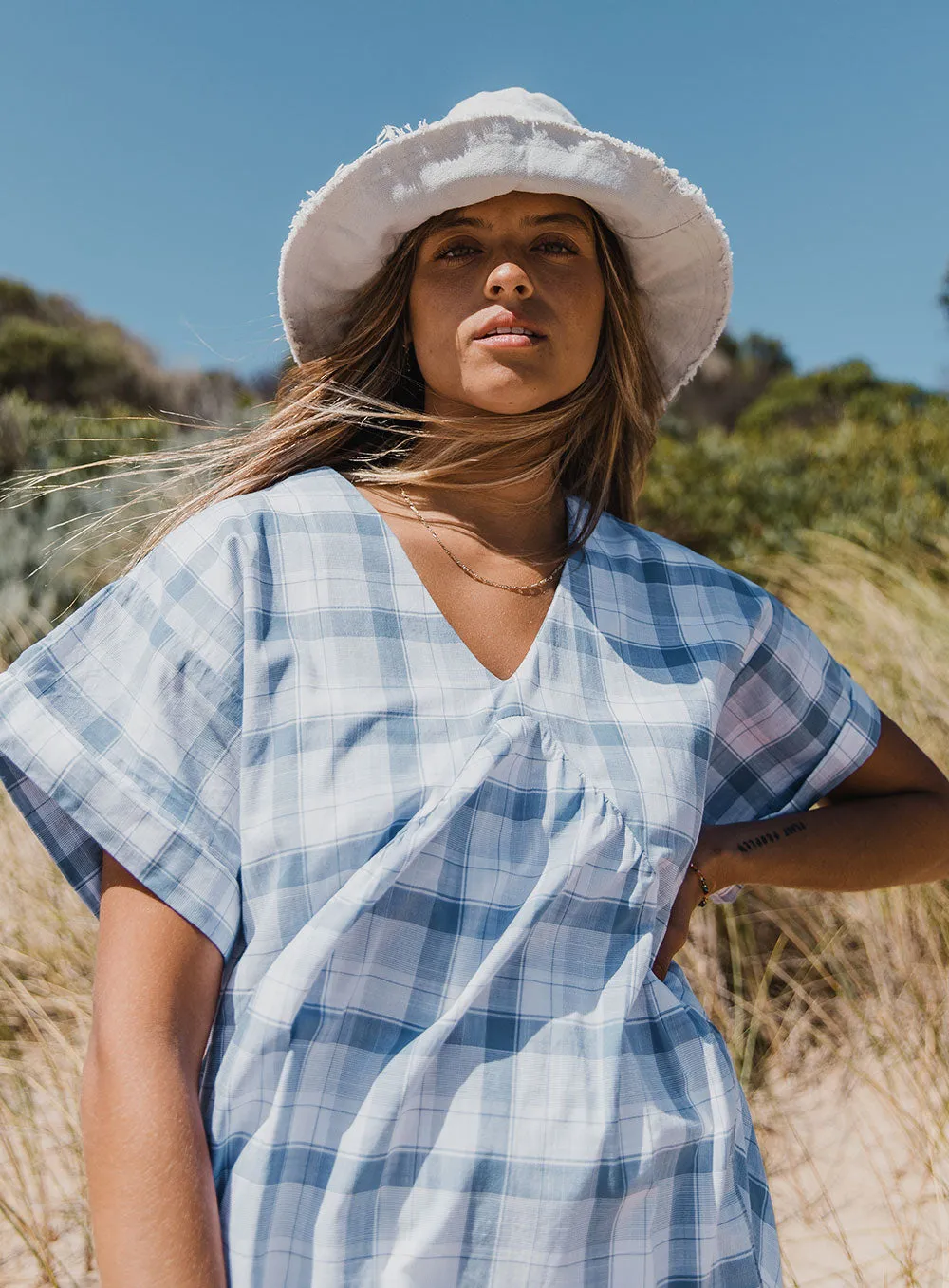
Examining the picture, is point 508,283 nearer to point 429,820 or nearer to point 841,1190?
point 429,820

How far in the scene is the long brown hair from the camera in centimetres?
157

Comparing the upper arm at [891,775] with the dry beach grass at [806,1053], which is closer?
the upper arm at [891,775]

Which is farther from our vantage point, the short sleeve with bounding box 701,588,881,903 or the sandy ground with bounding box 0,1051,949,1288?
the sandy ground with bounding box 0,1051,949,1288

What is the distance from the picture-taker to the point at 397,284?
1.64 metres

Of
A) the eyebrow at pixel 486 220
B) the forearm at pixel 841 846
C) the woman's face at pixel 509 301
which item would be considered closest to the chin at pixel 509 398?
the woman's face at pixel 509 301

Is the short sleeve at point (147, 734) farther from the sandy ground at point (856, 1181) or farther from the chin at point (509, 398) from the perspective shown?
the sandy ground at point (856, 1181)

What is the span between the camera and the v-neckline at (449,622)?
4.27ft

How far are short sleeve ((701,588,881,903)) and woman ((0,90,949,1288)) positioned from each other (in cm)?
1

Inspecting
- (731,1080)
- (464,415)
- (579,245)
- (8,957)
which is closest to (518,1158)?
(731,1080)

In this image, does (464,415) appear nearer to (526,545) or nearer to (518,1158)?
(526,545)

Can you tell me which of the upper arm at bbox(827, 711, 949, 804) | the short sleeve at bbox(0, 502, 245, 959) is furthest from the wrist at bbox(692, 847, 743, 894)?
the short sleeve at bbox(0, 502, 245, 959)

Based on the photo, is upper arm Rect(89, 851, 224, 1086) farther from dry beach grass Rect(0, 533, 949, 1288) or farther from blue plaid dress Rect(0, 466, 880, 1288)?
dry beach grass Rect(0, 533, 949, 1288)

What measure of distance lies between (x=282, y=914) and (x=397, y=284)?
969 millimetres

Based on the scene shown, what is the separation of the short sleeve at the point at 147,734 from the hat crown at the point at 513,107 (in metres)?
0.67
